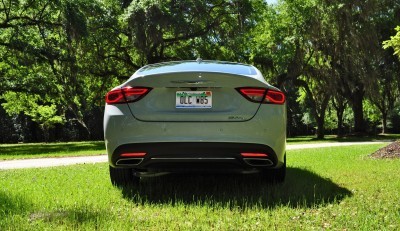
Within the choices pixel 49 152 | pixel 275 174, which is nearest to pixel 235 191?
pixel 275 174

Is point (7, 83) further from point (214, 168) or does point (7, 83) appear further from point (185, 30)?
point (214, 168)

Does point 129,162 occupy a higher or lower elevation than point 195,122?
lower

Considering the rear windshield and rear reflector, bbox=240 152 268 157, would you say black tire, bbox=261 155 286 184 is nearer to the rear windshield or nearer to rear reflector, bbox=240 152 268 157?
rear reflector, bbox=240 152 268 157

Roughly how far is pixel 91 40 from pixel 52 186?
52.2 ft

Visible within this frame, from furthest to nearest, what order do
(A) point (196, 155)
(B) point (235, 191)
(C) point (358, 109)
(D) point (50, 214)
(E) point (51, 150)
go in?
(C) point (358, 109) < (E) point (51, 150) < (B) point (235, 191) < (A) point (196, 155) < (D) point (50, 214)

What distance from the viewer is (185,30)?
64.5 feet

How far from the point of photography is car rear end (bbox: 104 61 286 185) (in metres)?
4.14

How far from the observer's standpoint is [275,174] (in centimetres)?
499

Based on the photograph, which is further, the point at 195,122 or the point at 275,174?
the point at 275,174

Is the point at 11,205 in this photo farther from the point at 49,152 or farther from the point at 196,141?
the point at 49,152

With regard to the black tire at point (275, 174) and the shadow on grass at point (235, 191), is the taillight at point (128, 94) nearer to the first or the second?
the shadow on grass at point (235, 191)

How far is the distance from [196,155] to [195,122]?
1.10 feet

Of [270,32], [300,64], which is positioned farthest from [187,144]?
[270,32]

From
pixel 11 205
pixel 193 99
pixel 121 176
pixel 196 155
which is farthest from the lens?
pixel 121 176
